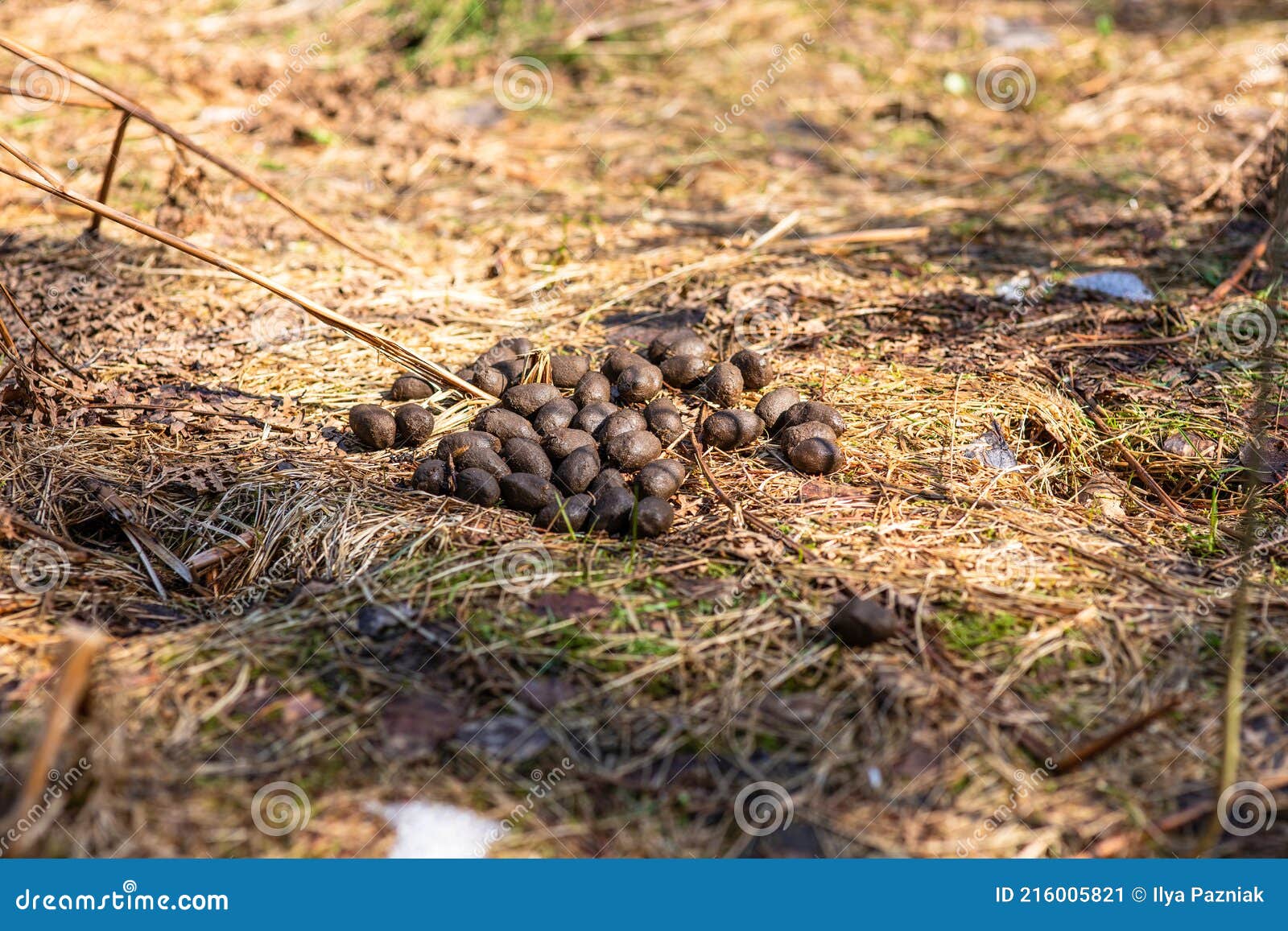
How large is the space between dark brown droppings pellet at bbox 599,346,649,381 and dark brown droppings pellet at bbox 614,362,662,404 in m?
0.05

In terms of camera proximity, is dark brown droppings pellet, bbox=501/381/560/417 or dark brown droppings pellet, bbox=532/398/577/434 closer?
dark brown droppings pellet, bbox=532/398/577/434

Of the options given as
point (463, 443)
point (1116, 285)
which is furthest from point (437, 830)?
point (1116, 285)

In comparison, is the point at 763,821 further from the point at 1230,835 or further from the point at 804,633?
the point at 1230,835

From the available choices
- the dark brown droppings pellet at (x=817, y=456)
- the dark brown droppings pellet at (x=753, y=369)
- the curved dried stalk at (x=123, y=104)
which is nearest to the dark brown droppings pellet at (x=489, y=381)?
the dark brown droppings pellet at (x=753, y=369)

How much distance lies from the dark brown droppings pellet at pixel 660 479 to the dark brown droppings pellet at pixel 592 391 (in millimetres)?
536

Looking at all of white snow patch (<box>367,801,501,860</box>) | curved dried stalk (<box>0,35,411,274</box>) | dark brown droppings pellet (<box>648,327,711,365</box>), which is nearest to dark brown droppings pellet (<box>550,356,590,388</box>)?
dark brown droppings pellet (<box>648,327,711,365</box>)

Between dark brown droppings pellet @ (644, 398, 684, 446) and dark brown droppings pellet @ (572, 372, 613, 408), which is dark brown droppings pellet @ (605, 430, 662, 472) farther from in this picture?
dark brown droppings pellet @ (572, 372, 613, 408)

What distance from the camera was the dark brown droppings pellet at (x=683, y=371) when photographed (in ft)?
13.5

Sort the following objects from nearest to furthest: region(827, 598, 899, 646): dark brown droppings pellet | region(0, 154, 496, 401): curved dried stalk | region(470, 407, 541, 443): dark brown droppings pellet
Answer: region(827, 598, 899, 646): dark brown droppings pellet, region(0, 154, 496, 401): curved dried stalk, region(470, 407, 541, 443): dark brown droppings pellet

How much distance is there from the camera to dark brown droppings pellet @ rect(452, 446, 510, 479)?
11.6 ft

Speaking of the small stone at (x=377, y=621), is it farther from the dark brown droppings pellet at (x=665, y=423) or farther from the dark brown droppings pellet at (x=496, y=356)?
the dark brown droppings pellet at (x=496, y=356)

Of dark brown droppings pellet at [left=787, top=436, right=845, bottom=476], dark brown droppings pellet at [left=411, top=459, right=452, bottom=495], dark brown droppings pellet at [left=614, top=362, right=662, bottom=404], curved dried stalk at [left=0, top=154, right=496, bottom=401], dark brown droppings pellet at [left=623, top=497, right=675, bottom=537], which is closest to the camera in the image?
curved dried stalk at [left=0, top=154, right=496, bottom=401]

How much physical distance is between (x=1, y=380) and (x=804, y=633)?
3.05 meters

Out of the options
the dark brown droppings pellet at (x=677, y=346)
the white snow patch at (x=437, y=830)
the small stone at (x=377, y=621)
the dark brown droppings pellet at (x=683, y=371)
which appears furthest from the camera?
the dark brown droppings pellet at (x=677, y=346)
